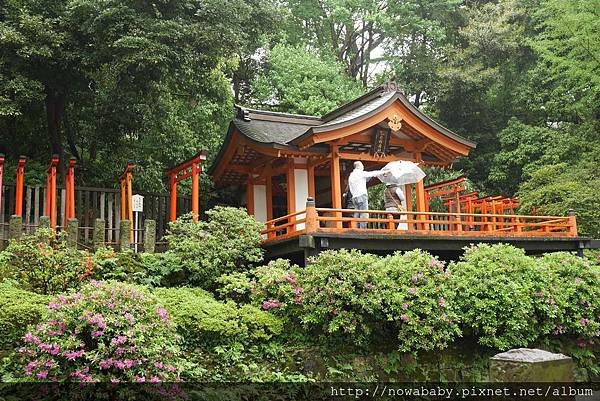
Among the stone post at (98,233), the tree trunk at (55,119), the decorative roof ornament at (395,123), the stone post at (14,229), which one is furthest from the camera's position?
the tree trunk at (55,119)

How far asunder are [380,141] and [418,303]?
6619mm

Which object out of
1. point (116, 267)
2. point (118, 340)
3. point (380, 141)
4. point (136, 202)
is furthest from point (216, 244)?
point (380, 141)

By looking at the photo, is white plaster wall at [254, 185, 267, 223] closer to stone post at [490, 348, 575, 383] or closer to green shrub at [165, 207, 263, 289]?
green shrub at [165, 207, 263, 289]

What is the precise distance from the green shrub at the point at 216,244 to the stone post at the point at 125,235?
95 cm

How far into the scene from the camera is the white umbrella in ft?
45.3

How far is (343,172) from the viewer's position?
1700cm

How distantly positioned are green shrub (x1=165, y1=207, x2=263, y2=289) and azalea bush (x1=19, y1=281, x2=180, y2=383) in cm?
437

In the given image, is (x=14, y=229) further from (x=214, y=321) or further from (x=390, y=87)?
(x=390, y=87)

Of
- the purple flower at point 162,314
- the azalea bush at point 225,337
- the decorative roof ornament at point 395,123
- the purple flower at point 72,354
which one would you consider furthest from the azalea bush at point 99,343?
the decorative roof ornament at point 395,123

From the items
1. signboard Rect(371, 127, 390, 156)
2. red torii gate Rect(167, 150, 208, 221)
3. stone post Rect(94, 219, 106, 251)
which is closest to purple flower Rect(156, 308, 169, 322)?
stone post Rect(94, 219, 106, 251)

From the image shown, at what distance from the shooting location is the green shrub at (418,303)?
9.20 meters

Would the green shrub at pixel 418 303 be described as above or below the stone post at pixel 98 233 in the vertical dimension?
below

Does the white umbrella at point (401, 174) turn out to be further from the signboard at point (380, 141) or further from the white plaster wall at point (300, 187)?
the white plaster wall at point (300, 187)

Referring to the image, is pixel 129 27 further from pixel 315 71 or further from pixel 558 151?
pixel 558 151
